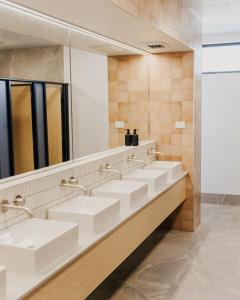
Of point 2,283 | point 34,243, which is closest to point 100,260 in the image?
point 34,243

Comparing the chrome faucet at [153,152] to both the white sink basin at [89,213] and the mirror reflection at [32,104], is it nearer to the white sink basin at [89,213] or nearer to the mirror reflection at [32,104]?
the mirror reflection at [32,104]

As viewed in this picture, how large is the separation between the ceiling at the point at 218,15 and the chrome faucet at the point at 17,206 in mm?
2719

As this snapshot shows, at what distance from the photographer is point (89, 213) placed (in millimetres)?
2586

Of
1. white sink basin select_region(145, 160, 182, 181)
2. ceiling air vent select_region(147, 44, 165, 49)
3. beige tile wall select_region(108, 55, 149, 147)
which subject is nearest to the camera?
ceiling air vent select_region(147, 44, 165, 49)

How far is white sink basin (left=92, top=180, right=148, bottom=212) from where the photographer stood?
10.2 feet

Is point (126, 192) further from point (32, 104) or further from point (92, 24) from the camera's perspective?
point (92, 24)

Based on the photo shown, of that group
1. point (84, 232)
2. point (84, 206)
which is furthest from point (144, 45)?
point (84, 232)

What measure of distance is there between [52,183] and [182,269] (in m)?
1.71

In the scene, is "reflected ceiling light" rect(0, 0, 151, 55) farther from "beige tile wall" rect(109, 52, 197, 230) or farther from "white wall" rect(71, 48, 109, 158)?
"beige tile wall" rect(109, 52, 197, 230)

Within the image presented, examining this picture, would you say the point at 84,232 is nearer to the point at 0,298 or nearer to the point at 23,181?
the point at 23,181

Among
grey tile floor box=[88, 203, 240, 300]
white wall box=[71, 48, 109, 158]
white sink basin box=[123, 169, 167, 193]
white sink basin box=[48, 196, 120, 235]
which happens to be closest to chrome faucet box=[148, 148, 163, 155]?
white sink basin box=[123, 169, 167, 193]

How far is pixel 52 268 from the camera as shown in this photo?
79.7 inches

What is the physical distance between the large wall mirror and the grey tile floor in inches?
46.1

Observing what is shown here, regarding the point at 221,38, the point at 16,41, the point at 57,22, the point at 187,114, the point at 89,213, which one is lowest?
the point at 89,213
